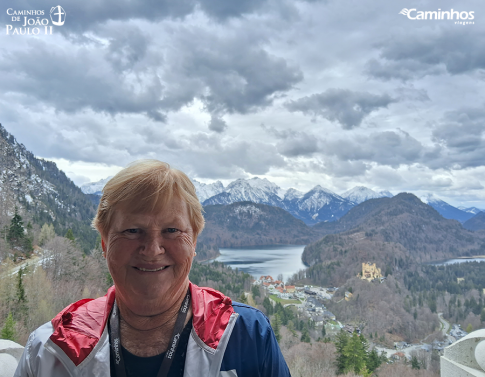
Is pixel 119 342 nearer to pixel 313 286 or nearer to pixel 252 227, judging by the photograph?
pixel 313 286

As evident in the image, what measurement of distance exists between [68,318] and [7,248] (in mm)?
25655

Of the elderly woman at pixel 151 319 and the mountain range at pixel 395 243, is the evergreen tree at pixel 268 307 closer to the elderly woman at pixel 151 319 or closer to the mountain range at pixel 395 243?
the elderly woman at pixel 151 319

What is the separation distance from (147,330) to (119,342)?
111 mm

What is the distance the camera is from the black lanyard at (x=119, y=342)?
123cm

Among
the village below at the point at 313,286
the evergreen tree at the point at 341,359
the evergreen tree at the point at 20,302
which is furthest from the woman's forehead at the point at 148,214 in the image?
the evergreen tree at the point at 341,359

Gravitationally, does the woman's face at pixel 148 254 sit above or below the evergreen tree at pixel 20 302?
above

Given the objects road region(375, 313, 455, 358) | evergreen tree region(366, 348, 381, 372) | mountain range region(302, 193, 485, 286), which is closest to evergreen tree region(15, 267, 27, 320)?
evergreen tree region(366, 348, 381, 372)

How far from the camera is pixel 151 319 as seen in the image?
135 centimetres

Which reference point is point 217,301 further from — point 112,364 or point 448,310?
point 448,310

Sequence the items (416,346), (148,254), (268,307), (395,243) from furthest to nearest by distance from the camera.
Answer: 1. (395,243)
2. (268,307)
3. (416,346)
4. (148,254)

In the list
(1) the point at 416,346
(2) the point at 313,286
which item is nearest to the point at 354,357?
(1) the point at 416,346

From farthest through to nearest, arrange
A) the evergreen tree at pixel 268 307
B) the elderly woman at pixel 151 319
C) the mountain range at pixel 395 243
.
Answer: the mountain range at pixel 395 243, the evergreen tree at pixel 268 307, the elderly woman at pixel 151 319

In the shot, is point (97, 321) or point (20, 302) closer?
point (97, 321)

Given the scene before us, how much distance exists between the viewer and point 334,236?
101 meters
